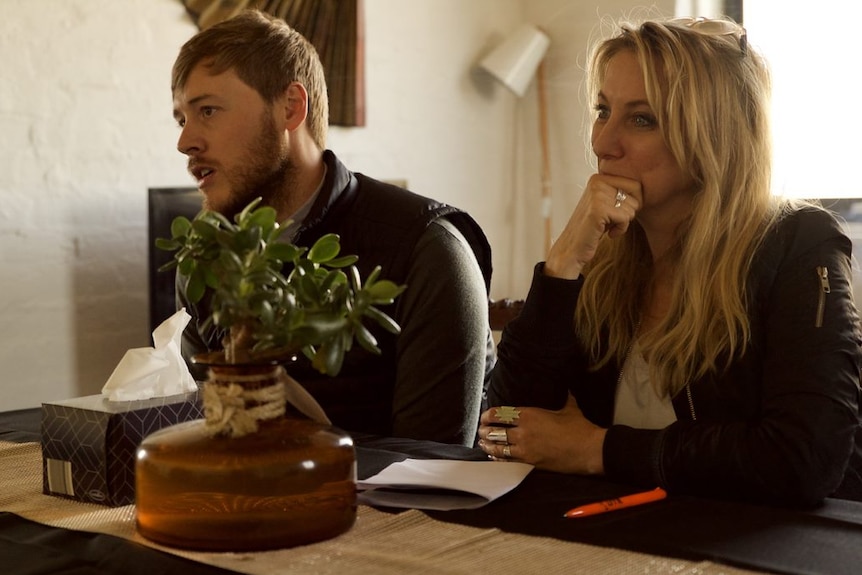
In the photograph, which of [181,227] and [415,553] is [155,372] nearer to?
[181,227]

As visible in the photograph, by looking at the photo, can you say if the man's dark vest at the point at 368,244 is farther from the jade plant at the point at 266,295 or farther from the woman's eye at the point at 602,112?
the jade plant at the point at 266,295

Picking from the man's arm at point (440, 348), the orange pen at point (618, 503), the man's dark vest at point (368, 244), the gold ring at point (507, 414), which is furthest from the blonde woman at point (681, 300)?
the man's dark vest at point (368, 244)

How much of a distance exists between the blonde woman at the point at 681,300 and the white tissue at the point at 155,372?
370 millimetres

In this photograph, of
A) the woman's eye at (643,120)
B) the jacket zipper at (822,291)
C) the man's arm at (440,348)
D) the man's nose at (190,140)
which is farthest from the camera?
the man's nose at (190,140)

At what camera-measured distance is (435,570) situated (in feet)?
2.74

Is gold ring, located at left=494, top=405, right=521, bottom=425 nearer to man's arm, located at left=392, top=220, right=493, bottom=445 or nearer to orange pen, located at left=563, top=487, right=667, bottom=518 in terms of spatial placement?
orange pen, located at left=563, top=487, right=667, bottom=518

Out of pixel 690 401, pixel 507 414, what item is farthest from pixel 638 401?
pixel 507 414

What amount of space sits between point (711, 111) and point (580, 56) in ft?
9.01

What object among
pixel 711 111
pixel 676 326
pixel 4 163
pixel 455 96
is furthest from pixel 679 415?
pixel 455 96

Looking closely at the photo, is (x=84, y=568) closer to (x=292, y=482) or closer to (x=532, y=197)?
(x=292, y=482)

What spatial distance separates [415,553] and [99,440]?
359 millimetres

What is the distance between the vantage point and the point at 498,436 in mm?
1258

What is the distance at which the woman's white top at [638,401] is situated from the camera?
1.41 meters

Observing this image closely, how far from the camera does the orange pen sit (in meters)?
0.99
